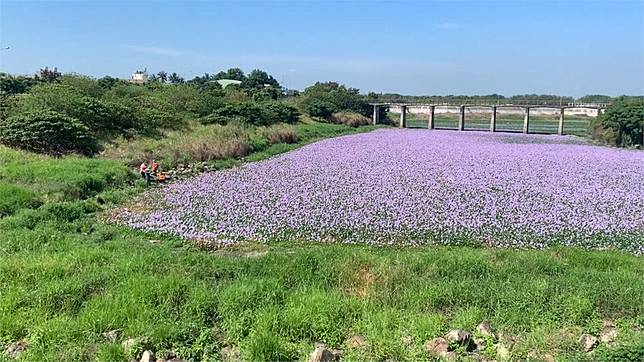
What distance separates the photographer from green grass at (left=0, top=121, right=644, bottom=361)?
586cm

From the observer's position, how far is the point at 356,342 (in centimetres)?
599

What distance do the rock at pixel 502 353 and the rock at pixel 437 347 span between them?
59 cm

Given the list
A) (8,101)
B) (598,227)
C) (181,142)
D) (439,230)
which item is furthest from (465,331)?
(8,101)

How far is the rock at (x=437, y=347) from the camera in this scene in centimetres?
572

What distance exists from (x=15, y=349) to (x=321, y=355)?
3621mm

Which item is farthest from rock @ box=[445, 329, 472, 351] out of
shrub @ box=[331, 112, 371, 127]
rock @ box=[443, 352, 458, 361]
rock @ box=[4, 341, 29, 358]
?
shrub @ box=[331, 112, 371, 127]

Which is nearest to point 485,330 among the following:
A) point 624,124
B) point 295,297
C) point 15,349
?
point 295,297

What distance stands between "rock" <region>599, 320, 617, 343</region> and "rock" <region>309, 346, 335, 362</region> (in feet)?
11.1

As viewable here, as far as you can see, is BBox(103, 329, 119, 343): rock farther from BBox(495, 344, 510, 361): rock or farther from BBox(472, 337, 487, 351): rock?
BBox(495, 344, 510, 361): rock

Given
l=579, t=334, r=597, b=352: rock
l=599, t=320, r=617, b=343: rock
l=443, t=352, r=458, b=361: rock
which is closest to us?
l=443, t=352, r=458, b=361: rock

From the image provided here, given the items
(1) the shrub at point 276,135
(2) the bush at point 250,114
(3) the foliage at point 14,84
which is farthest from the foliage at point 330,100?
(3) the foliage at point 14,84

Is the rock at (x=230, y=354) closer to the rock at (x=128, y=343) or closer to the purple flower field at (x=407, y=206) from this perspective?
the rock at (x=128, y=343)

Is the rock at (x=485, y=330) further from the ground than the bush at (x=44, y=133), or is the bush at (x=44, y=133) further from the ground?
the bush at (x=44, y=133)

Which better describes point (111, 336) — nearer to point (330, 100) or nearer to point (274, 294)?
point (274, 294)
